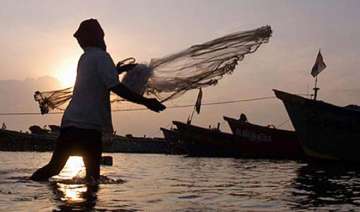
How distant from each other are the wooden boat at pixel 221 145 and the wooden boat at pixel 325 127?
1238cm

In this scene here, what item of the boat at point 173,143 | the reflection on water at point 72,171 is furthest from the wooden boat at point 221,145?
the reflection on water at point 72,171

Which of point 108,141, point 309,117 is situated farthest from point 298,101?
point 108,141

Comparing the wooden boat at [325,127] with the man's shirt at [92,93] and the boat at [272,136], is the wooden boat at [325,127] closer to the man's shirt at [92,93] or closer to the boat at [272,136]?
the boat at [272,136]

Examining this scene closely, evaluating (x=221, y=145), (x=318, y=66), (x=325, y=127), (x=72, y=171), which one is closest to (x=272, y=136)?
(x=221, y=145)

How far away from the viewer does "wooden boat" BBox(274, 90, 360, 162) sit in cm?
2191

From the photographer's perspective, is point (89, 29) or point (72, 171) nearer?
point (89, 29)

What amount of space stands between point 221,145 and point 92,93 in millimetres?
32803

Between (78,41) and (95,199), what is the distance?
2.50m

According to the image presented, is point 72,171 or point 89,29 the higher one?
point 89,29

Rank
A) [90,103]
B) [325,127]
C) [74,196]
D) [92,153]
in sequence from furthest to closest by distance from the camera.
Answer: [325,127] < [92,153] < [90,103] < [74,196]

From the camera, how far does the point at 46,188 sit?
22.6 feet

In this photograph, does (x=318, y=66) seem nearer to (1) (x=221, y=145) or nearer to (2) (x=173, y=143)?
(1) (x=221, y=145)

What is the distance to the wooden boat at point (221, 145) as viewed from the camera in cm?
3725

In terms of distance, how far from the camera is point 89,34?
24.4ft
